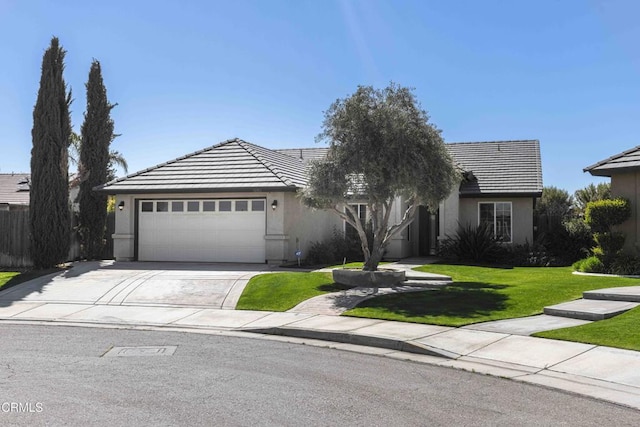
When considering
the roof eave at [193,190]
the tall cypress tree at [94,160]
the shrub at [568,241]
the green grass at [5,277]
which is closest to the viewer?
the green grass at [5,277]

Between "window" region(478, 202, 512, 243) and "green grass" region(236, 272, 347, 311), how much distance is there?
10458mm

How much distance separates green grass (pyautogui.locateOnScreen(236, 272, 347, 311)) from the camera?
13.0 meters

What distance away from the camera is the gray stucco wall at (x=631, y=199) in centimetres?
1727

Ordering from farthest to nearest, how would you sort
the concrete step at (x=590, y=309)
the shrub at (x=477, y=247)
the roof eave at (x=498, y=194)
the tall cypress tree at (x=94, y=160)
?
the tall cypress tree at (x=94, y=160) → the roof eave at (x=498, y=194) → the shrub at (x=477, y=247) → the concrete step at (x=590, y=309)

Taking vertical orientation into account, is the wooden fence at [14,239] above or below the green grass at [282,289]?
above

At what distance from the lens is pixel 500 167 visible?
85.9 ft

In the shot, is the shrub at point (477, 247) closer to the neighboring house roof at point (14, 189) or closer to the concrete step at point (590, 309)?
the concrete step at point (590, 309)

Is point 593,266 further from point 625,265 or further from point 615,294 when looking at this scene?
point 615,294

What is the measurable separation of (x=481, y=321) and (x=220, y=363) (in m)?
5.18

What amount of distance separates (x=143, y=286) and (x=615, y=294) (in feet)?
38.3

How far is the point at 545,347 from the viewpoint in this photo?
27.9ft

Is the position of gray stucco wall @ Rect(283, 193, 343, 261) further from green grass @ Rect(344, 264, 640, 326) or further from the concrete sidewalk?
the concrete sidewalk

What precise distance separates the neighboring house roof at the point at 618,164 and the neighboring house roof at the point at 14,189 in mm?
26378

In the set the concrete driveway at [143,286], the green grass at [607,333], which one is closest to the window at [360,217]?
the concrete driveway at [143,286]
